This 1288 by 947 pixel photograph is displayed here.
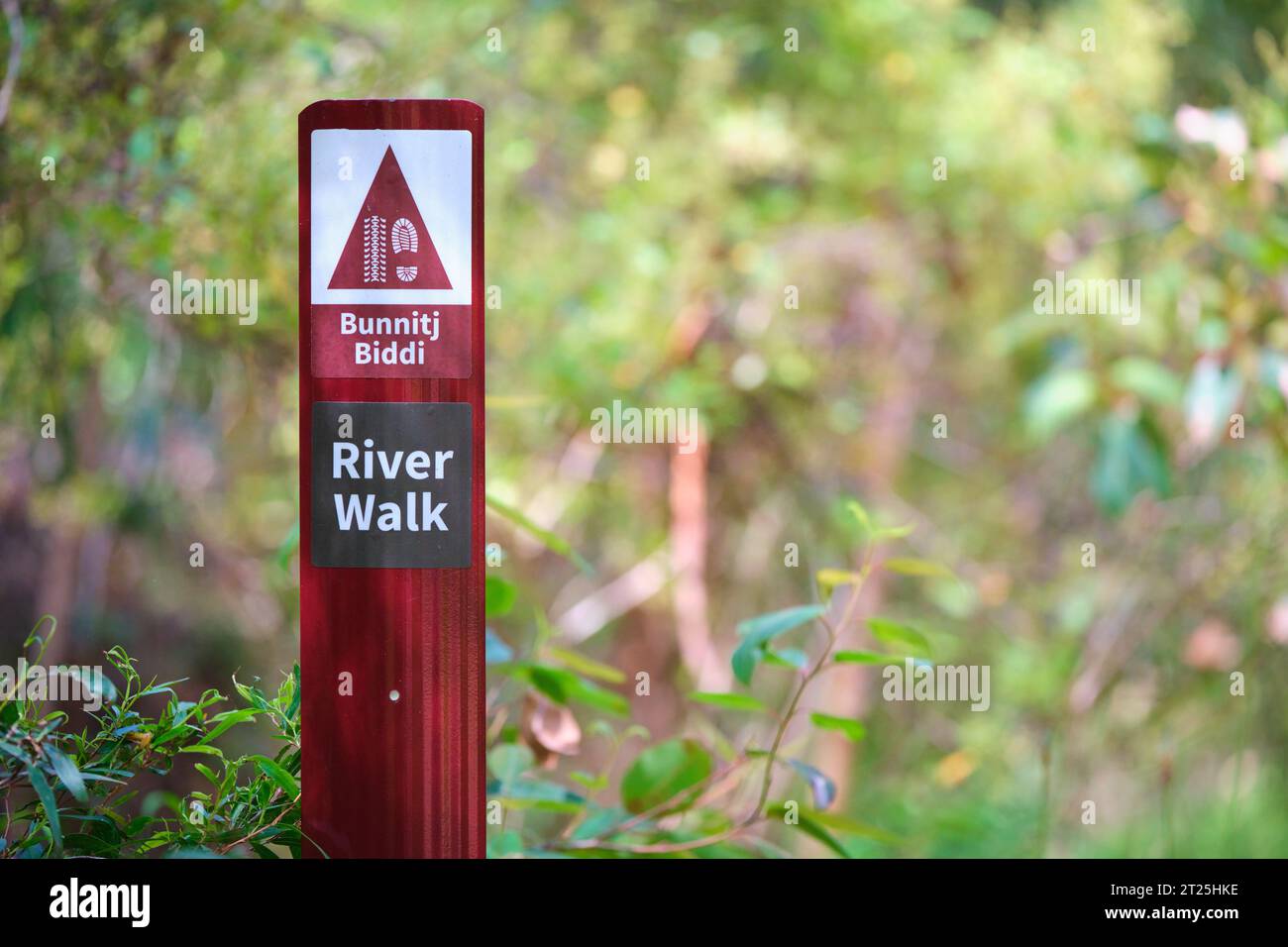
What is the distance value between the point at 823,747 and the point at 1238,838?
1.62 meters

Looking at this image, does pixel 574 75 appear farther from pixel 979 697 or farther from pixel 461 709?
pixel 461 709

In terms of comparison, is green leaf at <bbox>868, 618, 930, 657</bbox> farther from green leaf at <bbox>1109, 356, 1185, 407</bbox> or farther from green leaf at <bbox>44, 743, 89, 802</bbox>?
green leaf at <bbox>1109, 356, 1185, 407</bbox>

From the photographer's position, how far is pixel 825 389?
4254 millimetres

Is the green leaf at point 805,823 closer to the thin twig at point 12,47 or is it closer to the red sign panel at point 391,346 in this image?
the red sign panel at point 391,346

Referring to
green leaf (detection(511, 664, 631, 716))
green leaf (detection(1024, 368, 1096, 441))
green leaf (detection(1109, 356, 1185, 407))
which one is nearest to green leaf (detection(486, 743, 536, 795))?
green leaf (detection(511, 664, 631, 716))

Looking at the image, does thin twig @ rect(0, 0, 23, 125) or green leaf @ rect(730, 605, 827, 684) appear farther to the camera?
thin twig @ rect(0, 0, 23, 125)

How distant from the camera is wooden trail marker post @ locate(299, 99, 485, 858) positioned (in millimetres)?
1306

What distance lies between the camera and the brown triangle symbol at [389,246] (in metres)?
1.31

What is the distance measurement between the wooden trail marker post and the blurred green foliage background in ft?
4.79

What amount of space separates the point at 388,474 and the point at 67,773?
45cm

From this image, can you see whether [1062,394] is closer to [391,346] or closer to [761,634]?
[761,634]

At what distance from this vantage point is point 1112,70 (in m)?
3.98
